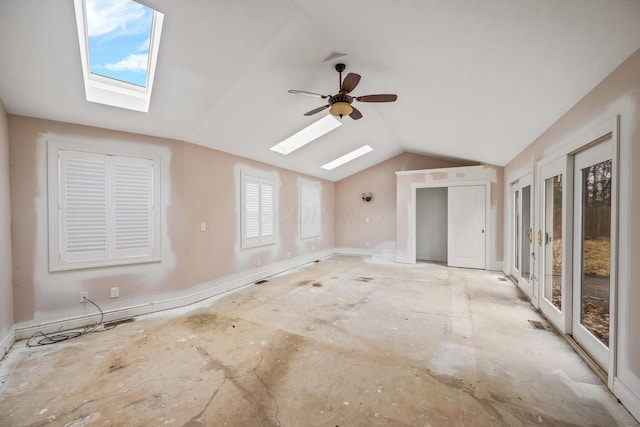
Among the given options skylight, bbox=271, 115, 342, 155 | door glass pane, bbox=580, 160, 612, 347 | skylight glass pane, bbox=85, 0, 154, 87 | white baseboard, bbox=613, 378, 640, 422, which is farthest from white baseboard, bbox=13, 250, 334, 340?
door glass pane, bbox=580, 160, 612, 347

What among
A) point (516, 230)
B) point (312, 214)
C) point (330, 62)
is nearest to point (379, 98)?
point (330, 62)

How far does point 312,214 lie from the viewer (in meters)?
6.89

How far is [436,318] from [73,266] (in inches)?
169

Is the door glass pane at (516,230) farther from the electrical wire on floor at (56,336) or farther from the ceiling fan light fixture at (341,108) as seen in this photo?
the electrical wire on floor at (56,336)

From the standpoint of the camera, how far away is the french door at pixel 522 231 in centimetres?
399

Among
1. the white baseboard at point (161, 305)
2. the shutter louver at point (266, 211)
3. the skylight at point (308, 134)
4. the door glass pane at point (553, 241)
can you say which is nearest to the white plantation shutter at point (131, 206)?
the white baseboard at point (161, 305)

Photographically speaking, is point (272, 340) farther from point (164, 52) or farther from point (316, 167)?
point (316, 167)

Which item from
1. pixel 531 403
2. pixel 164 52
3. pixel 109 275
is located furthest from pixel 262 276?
pixel 531 403

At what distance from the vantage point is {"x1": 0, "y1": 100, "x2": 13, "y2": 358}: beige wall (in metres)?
2.38

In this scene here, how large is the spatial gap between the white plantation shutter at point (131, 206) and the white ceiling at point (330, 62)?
477 mm

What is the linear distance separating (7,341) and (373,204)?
7013 millimetres

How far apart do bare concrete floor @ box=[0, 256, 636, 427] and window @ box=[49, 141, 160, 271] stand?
2.87ft

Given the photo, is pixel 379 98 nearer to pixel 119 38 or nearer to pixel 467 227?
pixel 119 38

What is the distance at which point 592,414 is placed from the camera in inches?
64.2
